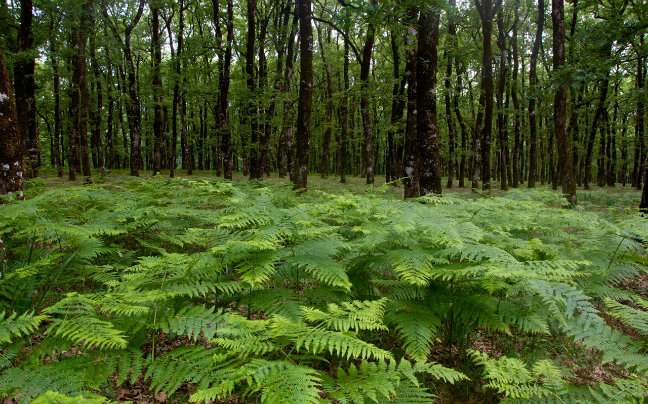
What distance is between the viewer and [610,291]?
2939 mm

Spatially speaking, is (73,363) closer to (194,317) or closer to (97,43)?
(194,317)

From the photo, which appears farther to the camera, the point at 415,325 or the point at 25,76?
the point at 25,76

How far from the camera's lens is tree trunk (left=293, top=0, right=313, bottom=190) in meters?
9.33

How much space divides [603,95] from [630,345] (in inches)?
871

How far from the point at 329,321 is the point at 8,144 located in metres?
5.56

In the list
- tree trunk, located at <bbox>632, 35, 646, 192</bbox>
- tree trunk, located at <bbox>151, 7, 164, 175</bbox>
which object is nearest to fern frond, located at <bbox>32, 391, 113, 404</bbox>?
tree trunk, located at <bbox>151, 7, 164, 175</bbox>

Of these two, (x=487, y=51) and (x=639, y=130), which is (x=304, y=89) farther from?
(x=639, y=130)

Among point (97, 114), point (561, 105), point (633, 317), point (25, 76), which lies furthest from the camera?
point (97, 114)

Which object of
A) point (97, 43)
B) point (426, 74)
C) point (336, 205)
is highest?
point (97, 43)

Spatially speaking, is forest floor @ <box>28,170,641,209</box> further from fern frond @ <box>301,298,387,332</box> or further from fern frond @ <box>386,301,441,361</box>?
fern frond @ <box>301,298,387,332</box>

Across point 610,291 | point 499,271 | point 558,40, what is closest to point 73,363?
point 499,271

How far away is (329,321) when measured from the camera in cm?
187

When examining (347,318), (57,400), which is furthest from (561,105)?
(57,400)

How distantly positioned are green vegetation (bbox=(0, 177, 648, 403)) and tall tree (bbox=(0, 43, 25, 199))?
2.73 ft
